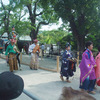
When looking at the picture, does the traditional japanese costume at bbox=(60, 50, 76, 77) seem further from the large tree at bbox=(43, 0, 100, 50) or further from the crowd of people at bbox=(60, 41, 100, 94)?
the large tree at bbox=(43, 0, 100, 50)

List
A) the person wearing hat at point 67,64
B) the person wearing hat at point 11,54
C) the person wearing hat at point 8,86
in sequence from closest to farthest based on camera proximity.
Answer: the person wearing hat at point 8,86
the person wearing hat at point 67,64
the person wearing hat at point 11,54

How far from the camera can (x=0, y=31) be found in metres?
25.8

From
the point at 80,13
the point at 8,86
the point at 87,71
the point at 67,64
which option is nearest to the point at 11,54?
the point at 67,64

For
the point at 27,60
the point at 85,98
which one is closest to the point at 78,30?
the point at 27,60

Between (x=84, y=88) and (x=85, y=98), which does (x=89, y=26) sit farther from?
(x=85, y=98)

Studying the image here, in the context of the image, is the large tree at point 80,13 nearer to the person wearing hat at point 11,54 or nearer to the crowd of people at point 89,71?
the person wearing hat at point 11,54

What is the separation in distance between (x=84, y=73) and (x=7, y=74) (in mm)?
3234

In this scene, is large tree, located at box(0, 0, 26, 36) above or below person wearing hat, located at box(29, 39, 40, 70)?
above

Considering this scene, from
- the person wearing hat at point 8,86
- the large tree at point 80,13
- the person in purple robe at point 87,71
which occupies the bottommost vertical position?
the person in purple robe at point 87,71

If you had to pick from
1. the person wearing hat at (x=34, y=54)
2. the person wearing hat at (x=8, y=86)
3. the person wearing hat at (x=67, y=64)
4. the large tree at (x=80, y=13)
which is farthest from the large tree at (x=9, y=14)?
the person wearing hat at (x=8, y=86)

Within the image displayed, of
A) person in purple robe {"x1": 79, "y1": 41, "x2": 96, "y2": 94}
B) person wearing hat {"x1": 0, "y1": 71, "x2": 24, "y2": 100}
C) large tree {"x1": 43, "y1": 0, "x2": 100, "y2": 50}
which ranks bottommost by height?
person in purple robe {"x1": 79, "y1": 41, "x2": 96, "y2": 94}

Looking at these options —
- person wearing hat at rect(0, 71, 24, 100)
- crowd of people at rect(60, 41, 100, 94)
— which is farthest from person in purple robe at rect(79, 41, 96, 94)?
person wearing hat at rect(0, 71, 24, 100)

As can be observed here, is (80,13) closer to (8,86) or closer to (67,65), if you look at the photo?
(67,65)

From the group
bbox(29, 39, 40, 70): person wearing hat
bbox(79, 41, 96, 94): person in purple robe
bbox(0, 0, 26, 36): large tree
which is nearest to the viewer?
bbox(79, 41, 96, 94): person in purple robe
